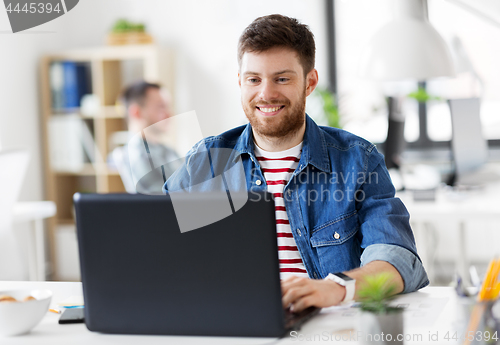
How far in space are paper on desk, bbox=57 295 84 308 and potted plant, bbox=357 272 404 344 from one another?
0.67 m

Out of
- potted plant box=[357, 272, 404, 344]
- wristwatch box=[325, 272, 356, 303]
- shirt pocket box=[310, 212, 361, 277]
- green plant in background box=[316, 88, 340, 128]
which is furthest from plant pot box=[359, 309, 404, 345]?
green plant in background box=[316, 88, 340, 128]

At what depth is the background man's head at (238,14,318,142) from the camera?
155 centimetres

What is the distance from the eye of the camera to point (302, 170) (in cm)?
154

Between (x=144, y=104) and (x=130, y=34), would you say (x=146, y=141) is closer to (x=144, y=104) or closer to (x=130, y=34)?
(x=144, y=104)

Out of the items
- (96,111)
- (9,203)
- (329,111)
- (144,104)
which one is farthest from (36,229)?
(329,111)

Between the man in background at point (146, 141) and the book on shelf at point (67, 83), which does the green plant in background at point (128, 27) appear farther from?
the man in background at point (146, 141)

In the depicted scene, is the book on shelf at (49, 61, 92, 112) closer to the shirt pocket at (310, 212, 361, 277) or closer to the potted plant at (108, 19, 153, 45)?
the potted plant at (108, 19, 153, 45)

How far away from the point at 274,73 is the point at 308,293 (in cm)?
65

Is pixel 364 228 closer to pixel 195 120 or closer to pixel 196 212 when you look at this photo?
pixel 196 212

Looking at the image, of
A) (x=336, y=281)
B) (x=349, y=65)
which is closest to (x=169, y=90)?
(x=349, y=65)

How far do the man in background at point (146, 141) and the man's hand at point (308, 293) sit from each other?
207cm

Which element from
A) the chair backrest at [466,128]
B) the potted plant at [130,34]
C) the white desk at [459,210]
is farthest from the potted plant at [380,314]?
the potted plant at [130,34]

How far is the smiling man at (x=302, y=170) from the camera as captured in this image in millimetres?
1479

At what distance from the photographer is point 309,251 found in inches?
58.9
